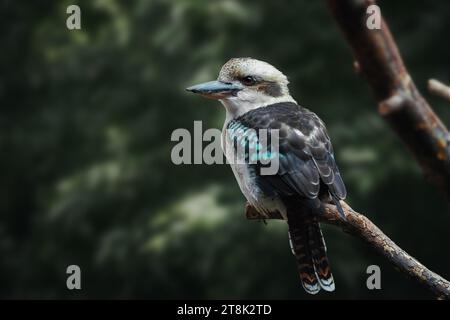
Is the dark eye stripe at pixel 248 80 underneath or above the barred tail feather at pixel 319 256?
above

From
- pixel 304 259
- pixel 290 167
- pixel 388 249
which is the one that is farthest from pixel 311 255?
pixel 388 249

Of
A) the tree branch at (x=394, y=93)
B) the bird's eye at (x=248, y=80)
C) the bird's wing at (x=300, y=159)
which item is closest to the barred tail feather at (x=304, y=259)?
the bird's wing at (x=300, y=159)

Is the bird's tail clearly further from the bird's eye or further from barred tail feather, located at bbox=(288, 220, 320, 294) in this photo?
the bird's eye

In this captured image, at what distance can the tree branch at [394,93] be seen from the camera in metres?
0.77

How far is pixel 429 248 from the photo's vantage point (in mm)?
6914

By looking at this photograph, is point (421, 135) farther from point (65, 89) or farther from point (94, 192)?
point (65, 89)

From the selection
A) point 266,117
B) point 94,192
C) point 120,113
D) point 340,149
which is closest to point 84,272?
point 94,192

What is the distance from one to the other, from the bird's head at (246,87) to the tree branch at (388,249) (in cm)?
90

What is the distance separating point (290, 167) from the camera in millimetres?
2695

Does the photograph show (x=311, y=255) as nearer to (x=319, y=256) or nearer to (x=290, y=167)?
(x=319, y=256)

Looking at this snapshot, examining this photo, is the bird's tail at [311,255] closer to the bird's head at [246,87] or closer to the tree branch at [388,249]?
the tree branch at [388,249]

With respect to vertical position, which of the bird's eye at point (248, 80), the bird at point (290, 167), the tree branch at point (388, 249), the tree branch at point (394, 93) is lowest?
the tree branch at point (394, 93)

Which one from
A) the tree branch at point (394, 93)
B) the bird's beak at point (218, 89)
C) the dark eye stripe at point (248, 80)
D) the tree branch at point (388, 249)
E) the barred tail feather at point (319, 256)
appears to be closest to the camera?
the tree branch at point (394, 93)

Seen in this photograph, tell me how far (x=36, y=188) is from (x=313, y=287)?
22.5 feet
